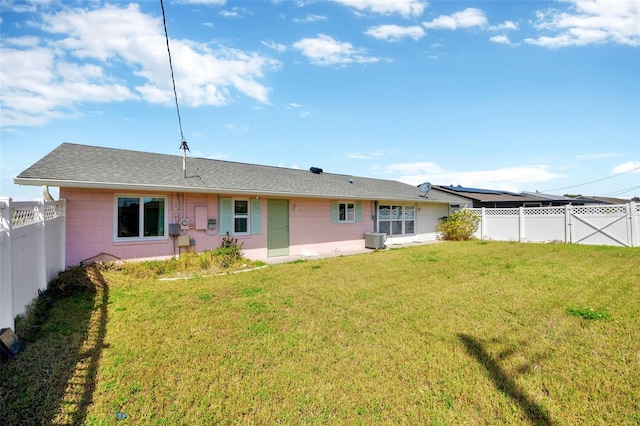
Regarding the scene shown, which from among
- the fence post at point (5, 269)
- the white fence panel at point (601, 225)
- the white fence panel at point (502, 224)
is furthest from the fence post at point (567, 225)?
the fence post at point (5, 269)

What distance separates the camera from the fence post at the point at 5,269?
3381 mm

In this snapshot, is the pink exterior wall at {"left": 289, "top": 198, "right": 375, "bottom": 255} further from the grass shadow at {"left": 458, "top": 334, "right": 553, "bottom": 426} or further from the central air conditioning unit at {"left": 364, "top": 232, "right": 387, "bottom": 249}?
the grass shadow at {"left": 458, "top": 334, "right": 553, "bottom": 426}

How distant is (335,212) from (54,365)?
36.0 feet

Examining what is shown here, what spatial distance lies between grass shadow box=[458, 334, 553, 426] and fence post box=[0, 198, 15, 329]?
556cm

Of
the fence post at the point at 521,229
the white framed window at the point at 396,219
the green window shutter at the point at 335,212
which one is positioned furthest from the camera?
the fence post at the point at 521,229

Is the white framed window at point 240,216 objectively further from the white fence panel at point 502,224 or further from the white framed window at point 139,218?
the white fence panel at point 502,224

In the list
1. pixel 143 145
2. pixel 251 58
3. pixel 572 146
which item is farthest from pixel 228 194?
pixel 572 146

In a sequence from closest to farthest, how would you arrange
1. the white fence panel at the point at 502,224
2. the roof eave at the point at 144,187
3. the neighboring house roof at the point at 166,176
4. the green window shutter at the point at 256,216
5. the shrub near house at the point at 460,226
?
1. the roof eave at the point at 144,187
2. the neighboring house roof at the point at 166,176
3. the green window shutter at the point at 256,216
4. the white fence panel at the point at 502,224
5. the shrub near house at the point at 460,226

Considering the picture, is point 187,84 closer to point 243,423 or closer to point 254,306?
point 254,306

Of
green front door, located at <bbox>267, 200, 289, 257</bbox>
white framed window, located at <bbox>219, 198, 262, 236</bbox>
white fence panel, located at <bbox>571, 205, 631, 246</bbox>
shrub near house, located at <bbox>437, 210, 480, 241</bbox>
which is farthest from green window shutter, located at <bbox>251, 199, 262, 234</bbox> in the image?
white fence panel, located at <bbox>571, 205, 631, 246</bbox>

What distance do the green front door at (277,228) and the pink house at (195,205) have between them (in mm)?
40

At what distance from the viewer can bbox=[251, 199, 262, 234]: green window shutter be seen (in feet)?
35.7

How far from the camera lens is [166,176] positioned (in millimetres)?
9422

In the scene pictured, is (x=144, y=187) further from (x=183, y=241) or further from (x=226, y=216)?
(x=226, y=216)
